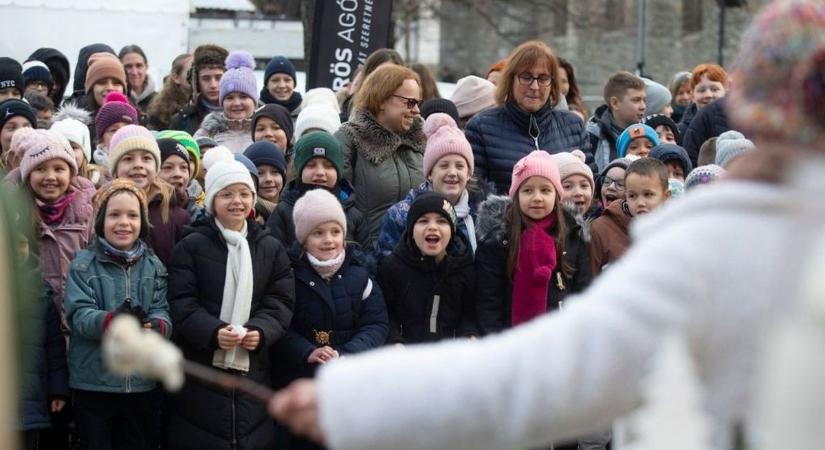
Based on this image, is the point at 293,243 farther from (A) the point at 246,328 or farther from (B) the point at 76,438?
(B) the point at 76,438

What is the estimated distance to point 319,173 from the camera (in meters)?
8.34

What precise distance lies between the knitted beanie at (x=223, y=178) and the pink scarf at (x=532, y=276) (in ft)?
4.71

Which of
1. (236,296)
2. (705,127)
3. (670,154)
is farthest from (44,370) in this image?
(705,127)

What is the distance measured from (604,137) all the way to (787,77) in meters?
8.51

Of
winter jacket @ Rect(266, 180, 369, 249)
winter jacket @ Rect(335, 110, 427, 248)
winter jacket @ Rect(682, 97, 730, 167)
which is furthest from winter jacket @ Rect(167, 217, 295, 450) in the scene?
winter jacket @ Rect(682, 97, 730, 167)

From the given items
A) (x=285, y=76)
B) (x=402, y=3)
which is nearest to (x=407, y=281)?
(x=285, y=76)

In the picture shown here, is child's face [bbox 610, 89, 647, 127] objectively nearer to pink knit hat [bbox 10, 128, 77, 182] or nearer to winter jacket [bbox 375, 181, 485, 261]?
winter jacket [bbox 375, 181, 485, 261]

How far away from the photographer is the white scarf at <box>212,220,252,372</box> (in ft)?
24.5

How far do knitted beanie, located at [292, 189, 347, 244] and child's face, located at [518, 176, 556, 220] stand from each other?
0.96 meters

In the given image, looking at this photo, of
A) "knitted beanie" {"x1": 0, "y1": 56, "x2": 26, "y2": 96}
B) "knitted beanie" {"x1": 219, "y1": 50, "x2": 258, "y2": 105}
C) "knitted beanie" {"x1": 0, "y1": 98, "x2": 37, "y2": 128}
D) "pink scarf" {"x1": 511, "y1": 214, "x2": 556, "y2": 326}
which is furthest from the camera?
"knitted beanie" {"x1": 0, "y1": 56, "x2": 26, "y2": 96}

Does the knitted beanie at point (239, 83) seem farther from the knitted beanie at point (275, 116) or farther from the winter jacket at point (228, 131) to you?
the knitted beanie at point (275, 116)

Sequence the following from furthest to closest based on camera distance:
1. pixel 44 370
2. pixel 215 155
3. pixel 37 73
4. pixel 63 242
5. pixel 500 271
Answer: pixel 37 73 < pixel 215 155 < pixel 500 271 < pixel 63 242 < pixel 44 370

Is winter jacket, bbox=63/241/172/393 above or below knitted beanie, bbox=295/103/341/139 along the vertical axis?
below

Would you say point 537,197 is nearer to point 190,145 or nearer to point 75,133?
point 190,145
